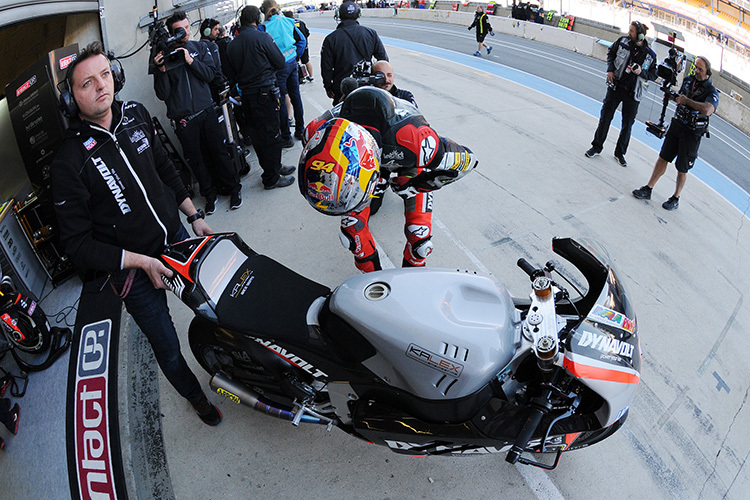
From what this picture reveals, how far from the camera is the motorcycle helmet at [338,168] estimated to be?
2768 millimetres

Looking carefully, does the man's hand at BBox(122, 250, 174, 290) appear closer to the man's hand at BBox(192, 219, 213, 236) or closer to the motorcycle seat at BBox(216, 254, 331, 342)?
the motorcycle seat at BBox(216, 254, 331, 342)

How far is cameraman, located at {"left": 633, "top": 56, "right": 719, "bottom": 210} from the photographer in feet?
17.3

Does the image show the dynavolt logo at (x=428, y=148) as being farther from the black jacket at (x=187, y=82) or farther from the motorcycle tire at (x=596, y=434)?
the black jacket at (x=187, y=82)

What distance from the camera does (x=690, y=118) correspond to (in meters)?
5.35

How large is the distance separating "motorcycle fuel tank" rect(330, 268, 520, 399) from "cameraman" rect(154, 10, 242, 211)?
348cm

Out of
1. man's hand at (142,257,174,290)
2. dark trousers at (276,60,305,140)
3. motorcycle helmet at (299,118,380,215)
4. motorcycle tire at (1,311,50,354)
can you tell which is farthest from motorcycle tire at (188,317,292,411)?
dark trousers at (276,60,305,140)

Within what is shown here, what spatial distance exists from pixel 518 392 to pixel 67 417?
10.1 feet

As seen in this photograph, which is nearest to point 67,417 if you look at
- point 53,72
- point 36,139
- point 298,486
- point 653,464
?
point 298,486

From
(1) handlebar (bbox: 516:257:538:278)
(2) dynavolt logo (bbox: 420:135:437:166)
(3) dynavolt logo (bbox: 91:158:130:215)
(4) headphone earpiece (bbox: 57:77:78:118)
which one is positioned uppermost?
(4) headphone earpiece (bbox: 57:77:78:118)

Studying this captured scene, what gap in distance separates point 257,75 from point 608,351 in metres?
4.67

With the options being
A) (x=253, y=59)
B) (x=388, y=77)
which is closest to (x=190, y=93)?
(x=253, y=59)

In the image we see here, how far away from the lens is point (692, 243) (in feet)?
17.0

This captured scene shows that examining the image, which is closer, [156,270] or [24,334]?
[156,270]

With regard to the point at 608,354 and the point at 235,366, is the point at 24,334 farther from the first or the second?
the point at 608,354
